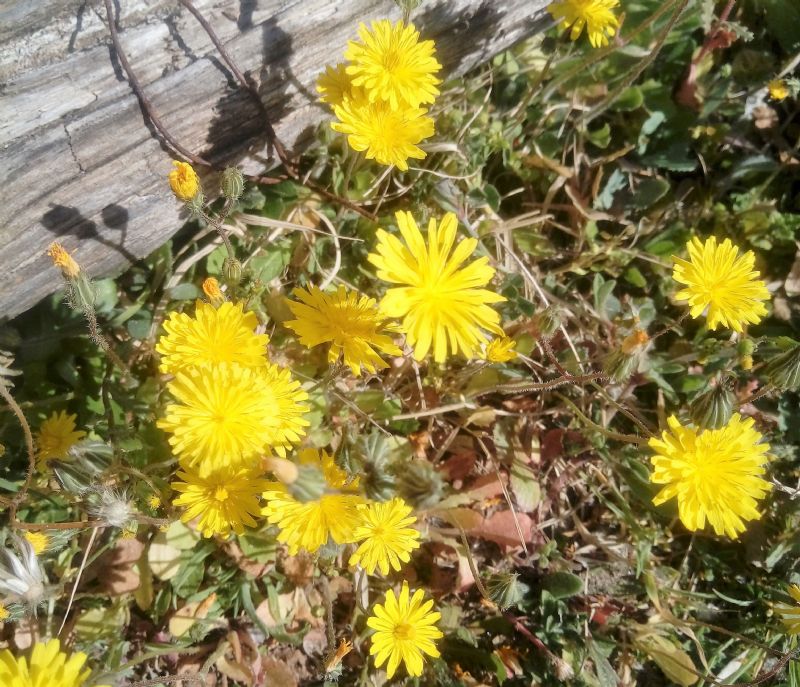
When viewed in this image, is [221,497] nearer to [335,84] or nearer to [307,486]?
[307,486]

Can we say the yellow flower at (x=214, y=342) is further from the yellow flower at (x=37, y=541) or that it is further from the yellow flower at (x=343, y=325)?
the yellow flower at (x=37, y=541)

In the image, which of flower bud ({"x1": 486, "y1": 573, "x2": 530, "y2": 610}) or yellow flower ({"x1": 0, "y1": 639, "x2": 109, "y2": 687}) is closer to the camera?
yellow flower ({"x1": 0, "y1": 639, "x2": 109, "y2": 687})

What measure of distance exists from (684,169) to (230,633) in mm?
2946

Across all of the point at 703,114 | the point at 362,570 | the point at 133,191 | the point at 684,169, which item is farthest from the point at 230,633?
the point at 703,114

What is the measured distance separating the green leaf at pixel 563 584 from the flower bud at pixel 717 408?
35.7 inches

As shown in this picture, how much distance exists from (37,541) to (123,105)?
1437 mm

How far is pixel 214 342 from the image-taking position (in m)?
1.88

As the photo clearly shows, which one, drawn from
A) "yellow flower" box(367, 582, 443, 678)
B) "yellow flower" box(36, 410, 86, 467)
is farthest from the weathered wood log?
"yellow flower" box(367, 582, 443, 678)

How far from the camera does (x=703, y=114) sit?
123 inches

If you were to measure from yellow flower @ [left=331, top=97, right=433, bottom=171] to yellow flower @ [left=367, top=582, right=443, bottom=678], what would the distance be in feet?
4.89

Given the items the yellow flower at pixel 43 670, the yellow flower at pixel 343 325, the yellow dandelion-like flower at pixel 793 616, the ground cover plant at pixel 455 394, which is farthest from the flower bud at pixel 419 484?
the yellow dandelion-like flower at pixel 793 616

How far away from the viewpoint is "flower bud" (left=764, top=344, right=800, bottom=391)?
6.88 feet

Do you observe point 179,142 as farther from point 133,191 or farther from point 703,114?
point 703,114

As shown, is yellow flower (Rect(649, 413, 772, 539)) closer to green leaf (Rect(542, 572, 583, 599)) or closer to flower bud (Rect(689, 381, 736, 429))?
flower bud (Rect(689, 381, 736, 429))
